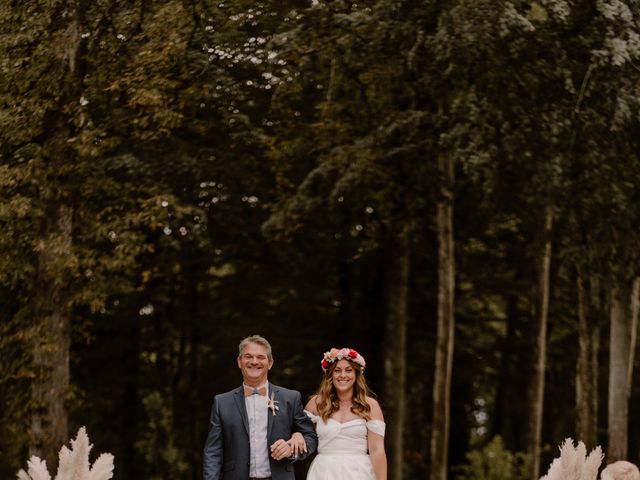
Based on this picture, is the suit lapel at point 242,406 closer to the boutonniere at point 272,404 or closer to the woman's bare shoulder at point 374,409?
the boutonniere at point 272,404

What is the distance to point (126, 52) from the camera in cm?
1494

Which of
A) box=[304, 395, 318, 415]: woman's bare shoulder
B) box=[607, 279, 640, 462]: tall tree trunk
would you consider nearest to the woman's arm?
box=[304, 395, 318, 415]: woman's bare shoulder

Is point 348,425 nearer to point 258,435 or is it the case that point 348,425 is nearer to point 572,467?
point 258,435

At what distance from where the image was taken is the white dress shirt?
6.46 m

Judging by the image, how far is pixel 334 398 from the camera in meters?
7.28

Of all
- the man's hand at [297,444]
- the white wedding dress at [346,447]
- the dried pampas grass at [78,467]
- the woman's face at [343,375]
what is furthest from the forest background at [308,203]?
the dried pampas grass at [78,467]

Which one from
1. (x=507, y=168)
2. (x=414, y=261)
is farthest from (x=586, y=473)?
(x=414, y=261)

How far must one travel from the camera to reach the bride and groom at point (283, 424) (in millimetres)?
6387

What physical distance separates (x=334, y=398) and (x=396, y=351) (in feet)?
39.3

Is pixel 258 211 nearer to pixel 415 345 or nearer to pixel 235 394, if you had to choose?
pixel 415 345

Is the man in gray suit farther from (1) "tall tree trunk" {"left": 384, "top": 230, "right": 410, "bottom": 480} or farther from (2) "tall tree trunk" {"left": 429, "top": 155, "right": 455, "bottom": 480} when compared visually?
(1) "tall tree trunk" {"left": 384, "top": 230, "right": 410, "bottom": 480}

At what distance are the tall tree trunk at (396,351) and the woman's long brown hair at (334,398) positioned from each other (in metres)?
11.7

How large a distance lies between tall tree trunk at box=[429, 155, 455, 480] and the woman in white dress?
417 inches

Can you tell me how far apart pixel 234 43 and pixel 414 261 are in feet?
26.0
